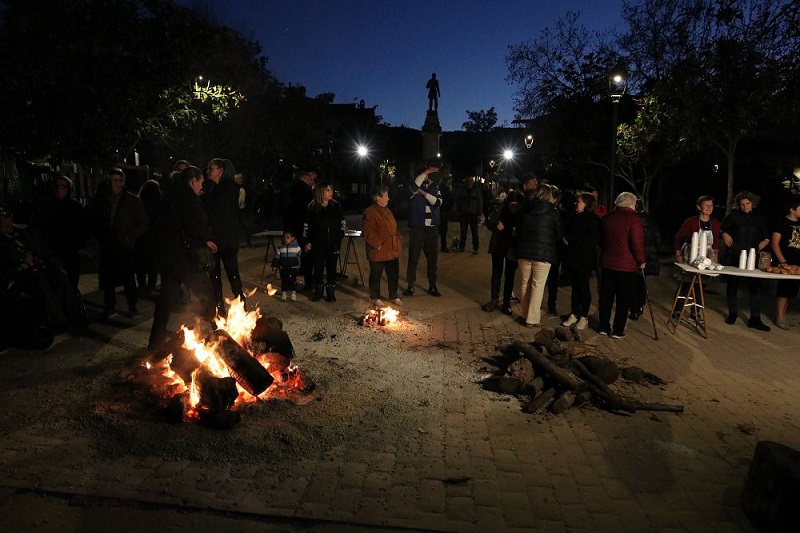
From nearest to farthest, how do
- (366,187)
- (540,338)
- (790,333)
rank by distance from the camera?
(540,338) < (790,333) < (366,187)

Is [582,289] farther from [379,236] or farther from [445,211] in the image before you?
[445,211]

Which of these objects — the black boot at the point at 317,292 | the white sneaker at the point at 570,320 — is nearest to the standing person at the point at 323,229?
the black boot at the point at 317,292

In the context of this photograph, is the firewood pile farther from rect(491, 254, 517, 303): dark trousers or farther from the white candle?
the white candle

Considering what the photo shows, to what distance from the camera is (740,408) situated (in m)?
5.15

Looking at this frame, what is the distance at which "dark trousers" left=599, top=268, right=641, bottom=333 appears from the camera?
7.18 m

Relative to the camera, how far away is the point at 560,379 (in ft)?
17.1

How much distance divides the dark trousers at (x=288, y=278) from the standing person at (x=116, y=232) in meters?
2.20

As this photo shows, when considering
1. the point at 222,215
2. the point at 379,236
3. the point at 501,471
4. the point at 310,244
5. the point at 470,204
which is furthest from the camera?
the point at 470,204

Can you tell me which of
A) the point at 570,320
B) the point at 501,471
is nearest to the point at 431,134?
the point at 570,320

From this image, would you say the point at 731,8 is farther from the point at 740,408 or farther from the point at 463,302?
the point at 740,408

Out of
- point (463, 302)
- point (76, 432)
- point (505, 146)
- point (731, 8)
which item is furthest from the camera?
point (505, 146)

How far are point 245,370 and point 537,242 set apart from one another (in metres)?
4.27

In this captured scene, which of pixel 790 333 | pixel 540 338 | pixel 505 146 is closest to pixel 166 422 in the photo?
pixel 540 338

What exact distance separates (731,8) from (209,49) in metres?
10.3
